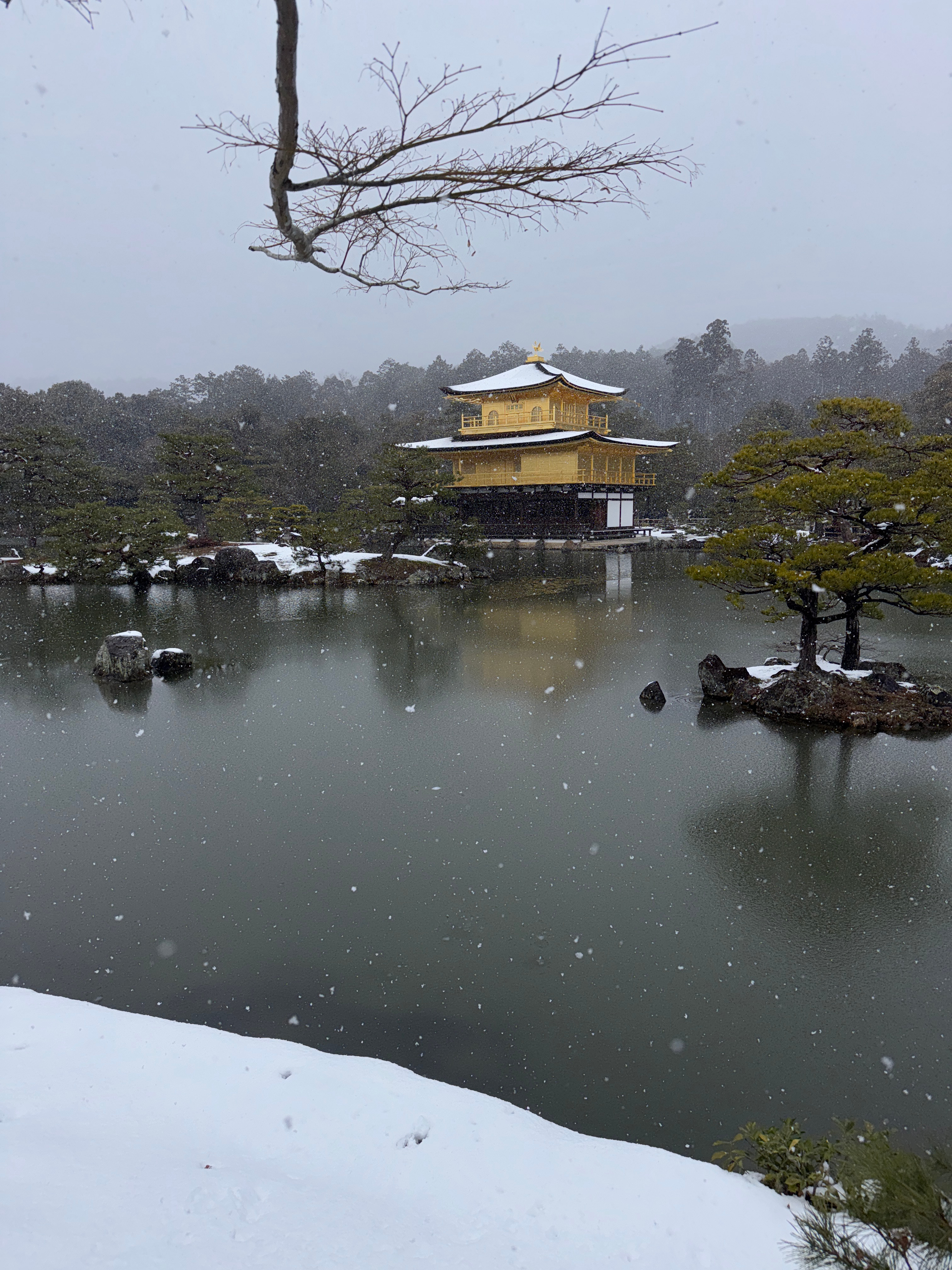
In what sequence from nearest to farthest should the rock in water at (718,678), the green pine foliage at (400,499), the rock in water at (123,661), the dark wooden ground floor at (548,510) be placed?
the rock in water at (718,678) → the rock in water at (123,661) → the green pine foliage at (400,499) → the dark wooden ground floor at (548,510)

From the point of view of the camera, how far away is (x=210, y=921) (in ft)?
14.6

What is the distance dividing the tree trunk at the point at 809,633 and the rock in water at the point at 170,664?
8846mm

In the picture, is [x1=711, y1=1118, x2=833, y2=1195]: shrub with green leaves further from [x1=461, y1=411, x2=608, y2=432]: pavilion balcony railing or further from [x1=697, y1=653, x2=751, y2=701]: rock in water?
[x1=461, y1=411, x2=608, y2=432]: pavilion balcony railing

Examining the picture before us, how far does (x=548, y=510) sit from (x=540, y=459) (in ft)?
7.25

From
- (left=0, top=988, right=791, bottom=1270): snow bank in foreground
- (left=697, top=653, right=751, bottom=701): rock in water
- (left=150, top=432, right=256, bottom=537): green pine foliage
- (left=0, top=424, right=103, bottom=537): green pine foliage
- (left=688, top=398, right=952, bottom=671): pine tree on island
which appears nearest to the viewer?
(left=0, top=988, right=791, bottom=1270): snow bank in foreground

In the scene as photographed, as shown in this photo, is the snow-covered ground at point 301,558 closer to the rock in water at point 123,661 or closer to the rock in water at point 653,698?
the rock in water at point 123,661

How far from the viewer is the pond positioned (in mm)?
3361

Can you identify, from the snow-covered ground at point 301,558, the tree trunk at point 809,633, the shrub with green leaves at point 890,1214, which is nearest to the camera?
the shrub with green leaves at point 890,1214

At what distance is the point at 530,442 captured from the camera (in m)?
27.9

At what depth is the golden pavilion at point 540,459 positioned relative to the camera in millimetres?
28250

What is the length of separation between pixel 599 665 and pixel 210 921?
24.0 feet

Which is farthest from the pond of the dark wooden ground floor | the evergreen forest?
the dark wooden ground floor

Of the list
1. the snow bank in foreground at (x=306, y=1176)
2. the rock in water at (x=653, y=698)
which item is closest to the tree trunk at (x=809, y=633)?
the rock in water at (x=653, y=698)

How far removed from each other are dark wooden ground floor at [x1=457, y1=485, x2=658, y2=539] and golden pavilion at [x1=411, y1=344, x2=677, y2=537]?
36 mm
